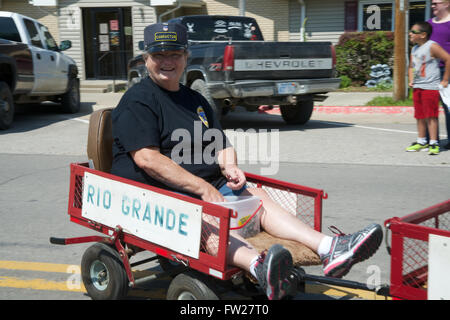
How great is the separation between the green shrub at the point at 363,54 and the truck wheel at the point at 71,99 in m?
8.12

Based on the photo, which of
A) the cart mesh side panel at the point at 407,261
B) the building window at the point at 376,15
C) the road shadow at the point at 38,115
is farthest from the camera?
the building window at the point at 376,15


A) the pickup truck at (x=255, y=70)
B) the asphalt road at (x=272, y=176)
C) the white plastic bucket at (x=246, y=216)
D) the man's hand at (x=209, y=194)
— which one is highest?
the pickup truck at (x=255, y=70)

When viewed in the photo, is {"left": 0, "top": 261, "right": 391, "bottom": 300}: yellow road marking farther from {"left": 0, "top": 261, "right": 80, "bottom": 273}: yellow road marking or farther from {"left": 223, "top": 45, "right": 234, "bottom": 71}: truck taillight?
{"left": 223, "top": 45, "right": 234, "bottom": 71}: truck taillight

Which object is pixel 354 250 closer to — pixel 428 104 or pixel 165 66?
pixel 165 66

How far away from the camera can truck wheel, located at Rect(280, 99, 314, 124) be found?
38.5 feet

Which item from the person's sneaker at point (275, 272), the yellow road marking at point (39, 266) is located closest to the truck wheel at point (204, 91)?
the yellow road marking at point (39, 266)

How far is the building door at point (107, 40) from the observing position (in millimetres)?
21812

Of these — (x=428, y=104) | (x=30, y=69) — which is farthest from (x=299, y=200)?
(x=30, y=69)

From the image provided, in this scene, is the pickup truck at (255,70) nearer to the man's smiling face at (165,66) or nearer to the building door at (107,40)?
the man's smiling face at (165,66)

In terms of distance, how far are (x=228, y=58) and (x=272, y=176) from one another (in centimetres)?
322

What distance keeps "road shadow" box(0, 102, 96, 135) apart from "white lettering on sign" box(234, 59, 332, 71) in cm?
452

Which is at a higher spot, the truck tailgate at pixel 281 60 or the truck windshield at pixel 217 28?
the truck windshield at pixel 217 28

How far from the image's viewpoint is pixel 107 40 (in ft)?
72.5

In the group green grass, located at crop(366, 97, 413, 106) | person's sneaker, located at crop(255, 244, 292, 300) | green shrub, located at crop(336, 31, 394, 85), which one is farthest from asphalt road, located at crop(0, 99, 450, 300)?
green shrub, located at crop(336, 31, 394, 85)
